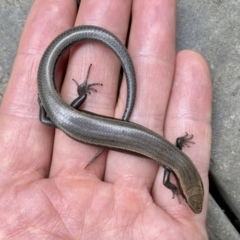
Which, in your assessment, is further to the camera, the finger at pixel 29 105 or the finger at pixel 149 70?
the finger at pixel 149 70

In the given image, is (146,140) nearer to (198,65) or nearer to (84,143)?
(84,143)

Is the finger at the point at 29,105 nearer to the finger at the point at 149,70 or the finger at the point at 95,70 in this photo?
the finger at the point at 95,70

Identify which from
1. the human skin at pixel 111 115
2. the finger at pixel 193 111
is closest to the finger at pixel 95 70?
the human skin at pixel 111 115

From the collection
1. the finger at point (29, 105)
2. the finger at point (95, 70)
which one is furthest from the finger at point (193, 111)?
the finger at point (29, 105)

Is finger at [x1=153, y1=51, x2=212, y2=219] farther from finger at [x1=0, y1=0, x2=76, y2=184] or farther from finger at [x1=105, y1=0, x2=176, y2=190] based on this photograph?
finger at [x1=0, y1=0, x2=76, y2=184]

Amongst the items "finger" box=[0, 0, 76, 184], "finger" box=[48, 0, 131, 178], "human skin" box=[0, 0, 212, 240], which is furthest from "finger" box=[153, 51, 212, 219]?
"finger" box=[0, 0, 76, 184]

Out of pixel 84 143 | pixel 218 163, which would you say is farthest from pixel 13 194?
pixel 218 163

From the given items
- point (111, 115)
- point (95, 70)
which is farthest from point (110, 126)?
point (95, 70)
